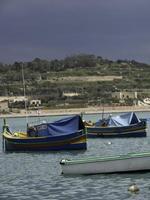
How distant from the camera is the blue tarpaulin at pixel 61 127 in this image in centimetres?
4591

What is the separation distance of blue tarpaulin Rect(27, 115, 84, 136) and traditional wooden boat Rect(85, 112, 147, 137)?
51.6 feet

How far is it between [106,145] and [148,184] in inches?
1013

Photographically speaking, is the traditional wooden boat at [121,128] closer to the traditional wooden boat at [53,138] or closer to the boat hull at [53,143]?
the traditional wooden boat at [53,138]

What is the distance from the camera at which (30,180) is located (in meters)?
30.8

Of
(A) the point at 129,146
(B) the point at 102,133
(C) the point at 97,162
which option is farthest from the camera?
(B) the point at 102,133

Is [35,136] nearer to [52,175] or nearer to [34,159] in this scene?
[34,159]

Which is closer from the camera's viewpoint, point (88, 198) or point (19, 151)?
point (88, 198)

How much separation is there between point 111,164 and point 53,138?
15.5 m

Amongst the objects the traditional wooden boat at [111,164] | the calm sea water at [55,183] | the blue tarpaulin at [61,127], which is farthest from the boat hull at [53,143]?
the traditional wooden boat at [111,164]

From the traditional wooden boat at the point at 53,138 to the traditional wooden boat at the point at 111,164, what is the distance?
14.1 m

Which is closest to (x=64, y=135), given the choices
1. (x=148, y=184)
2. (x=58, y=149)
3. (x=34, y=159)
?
(x=58, y=149)

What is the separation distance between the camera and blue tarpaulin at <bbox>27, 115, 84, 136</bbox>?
151 feet

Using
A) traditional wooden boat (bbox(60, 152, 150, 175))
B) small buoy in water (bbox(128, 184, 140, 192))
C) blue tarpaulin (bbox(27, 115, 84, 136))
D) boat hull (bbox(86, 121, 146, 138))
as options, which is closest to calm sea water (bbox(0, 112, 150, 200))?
small buoy in water (bbox(128, 184, 140, 192))

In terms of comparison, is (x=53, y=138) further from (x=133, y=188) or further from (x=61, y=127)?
(x=133, y=188)
